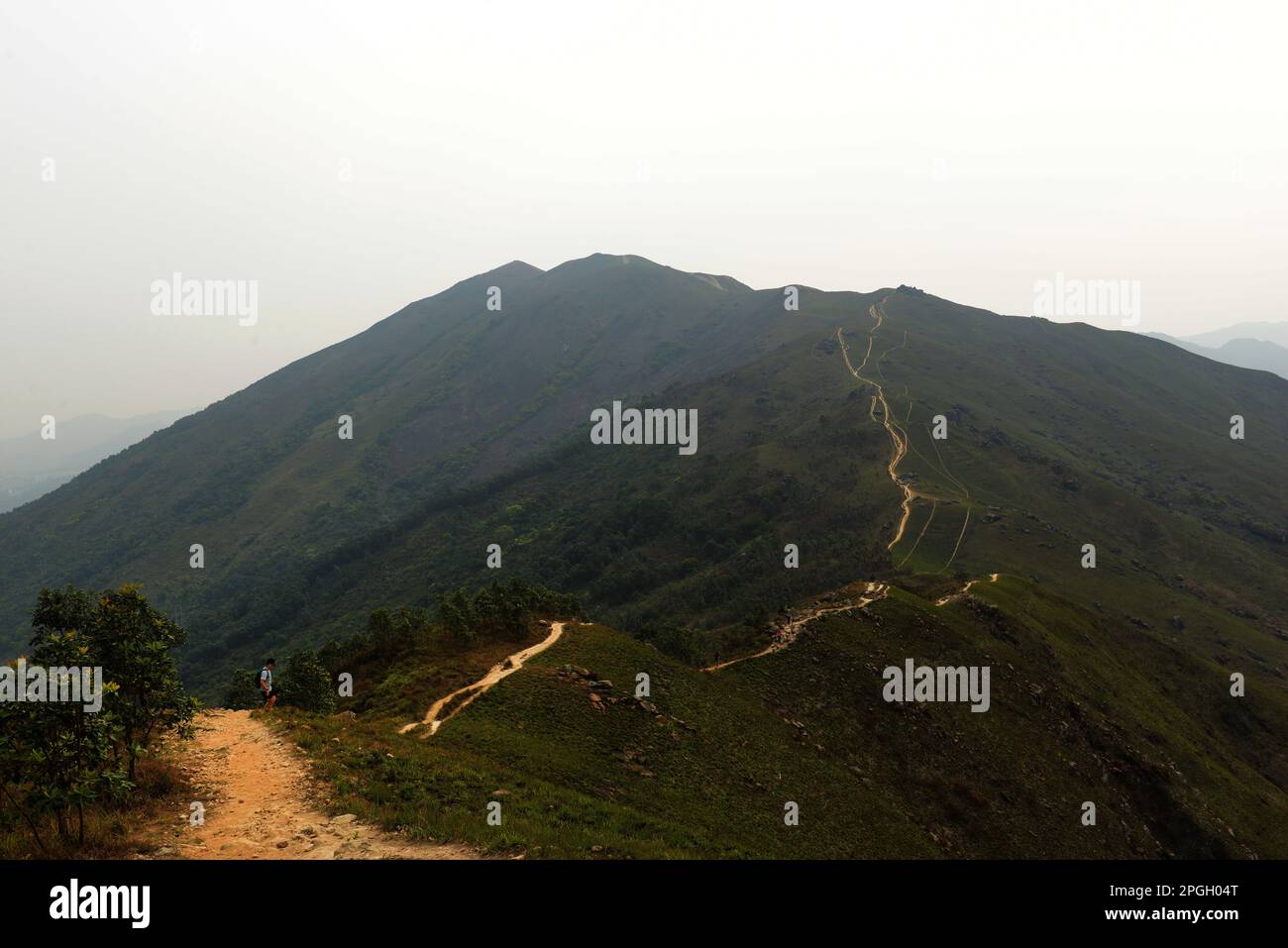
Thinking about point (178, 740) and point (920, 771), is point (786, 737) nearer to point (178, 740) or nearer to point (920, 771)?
point (920, 771)

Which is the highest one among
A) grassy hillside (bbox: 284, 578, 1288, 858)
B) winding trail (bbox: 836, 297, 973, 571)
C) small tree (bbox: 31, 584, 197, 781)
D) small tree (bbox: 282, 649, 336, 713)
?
winding trail (bbox: 836, 297, 973, 571)

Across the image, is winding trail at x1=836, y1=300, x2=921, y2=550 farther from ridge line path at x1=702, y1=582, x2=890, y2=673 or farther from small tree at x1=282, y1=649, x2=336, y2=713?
small tree at x1=282, y1=649, x2=336, y2=713

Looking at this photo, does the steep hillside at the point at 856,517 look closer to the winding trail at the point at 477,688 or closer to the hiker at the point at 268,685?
the winding trail at the point at 477,688

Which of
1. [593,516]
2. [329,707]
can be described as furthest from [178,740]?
[593,516]

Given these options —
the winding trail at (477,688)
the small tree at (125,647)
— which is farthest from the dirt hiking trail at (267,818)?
the winding trail at (477,688)

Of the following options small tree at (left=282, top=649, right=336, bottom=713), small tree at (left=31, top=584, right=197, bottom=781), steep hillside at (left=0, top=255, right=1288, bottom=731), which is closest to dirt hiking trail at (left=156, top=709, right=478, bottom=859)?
Answer: small tree at (left=31, top=584, right=197, bottom=781)
